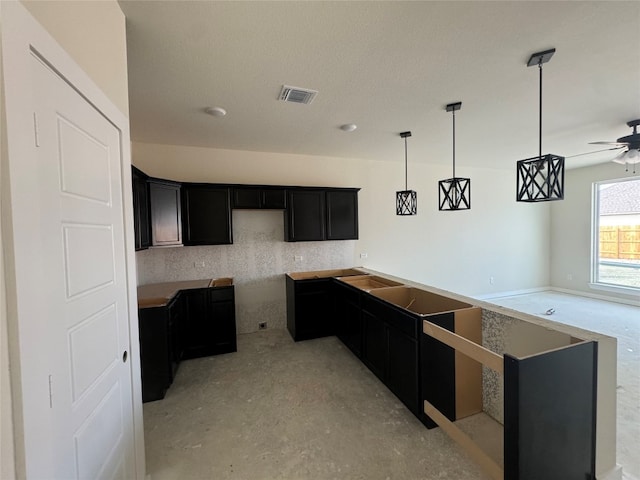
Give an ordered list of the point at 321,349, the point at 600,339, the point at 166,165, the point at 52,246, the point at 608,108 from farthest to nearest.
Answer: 1. the point at 166,165
2. the point at 321,349
3. the point at 608,108
4. the point at 600,339
5. the point at 52,246

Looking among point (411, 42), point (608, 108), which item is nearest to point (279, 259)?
point (411, 42)

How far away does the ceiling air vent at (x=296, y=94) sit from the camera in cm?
241

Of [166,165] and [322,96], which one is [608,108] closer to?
[322,96]

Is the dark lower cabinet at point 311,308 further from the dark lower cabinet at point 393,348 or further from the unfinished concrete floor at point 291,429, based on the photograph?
the dark lower cabinet at point 393,348

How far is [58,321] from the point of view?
0.95 metres

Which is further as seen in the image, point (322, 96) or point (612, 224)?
point (612, 224)

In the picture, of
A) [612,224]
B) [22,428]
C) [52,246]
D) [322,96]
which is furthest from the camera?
[612,224]

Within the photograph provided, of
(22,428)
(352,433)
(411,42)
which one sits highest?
(411,42)

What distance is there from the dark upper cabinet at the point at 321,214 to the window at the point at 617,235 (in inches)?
230

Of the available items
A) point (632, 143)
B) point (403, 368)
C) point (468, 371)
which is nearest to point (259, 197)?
point (403, 368)

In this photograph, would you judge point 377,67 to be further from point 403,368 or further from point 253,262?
point 253,262

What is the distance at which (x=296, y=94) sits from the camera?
2.50 m

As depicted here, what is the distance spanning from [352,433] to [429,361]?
0.88 metres

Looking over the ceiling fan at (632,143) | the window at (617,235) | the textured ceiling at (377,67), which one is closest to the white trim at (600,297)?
the window at (617,235)
